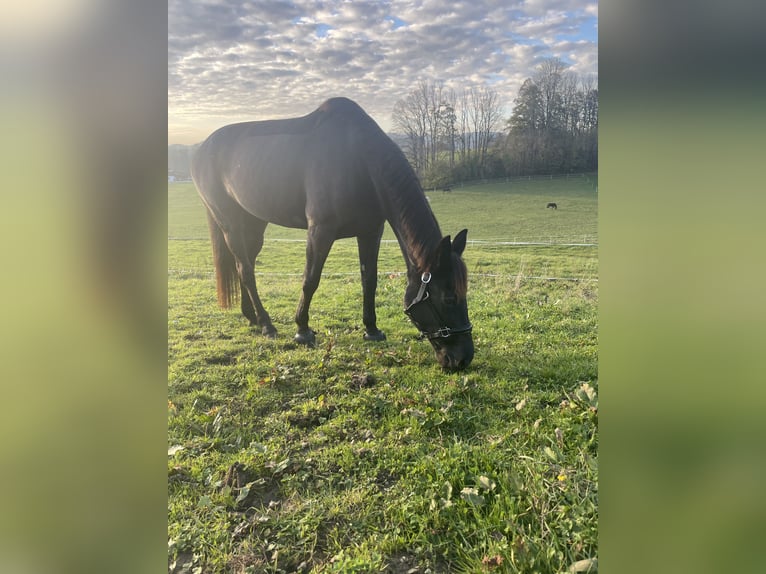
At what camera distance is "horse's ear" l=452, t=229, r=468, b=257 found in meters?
3.30

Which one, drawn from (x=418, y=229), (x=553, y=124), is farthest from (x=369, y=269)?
(x=553, y=124)

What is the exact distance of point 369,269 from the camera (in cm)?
399

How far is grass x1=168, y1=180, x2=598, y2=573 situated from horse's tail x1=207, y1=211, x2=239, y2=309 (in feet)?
0.52

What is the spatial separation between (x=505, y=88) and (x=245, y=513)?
9.84 ft

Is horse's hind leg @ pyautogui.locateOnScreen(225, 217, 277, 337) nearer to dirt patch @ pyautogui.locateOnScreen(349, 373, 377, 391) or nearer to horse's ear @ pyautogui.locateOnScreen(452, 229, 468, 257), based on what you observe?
dirt patch @ pyautogui.locateOnScreen(349, 373, 377, 391)

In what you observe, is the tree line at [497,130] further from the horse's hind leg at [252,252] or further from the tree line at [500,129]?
the horse's hind leg at [252,252]

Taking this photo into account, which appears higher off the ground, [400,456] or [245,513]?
[400,456]

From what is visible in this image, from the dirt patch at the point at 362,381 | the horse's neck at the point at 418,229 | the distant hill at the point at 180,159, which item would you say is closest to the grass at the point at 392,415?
the dirt patch at the point at 362,381
